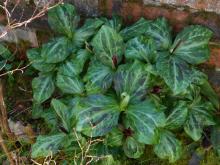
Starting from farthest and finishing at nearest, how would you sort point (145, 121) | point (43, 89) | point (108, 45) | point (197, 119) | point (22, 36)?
point (22, 36), point (43, 89), point (197, 119), point (108, 45), point (145, 121)

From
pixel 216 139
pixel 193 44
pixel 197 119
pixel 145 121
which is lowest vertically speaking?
pixel 216 139

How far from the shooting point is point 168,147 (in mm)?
2295

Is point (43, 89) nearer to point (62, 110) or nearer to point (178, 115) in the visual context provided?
point (62, 110)

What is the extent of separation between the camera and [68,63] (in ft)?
7.65

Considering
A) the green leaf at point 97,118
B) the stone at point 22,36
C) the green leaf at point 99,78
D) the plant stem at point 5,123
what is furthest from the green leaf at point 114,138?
the stone at point 22,36

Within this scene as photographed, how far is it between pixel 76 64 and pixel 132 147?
506 mm

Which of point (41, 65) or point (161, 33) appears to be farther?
point (41, 65)

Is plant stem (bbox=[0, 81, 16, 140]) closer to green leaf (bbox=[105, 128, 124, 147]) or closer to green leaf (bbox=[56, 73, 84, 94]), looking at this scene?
green leaf (bbox=[56, 73, 84, 94])

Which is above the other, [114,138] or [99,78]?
[99,78]

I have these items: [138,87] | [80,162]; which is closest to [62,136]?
[80,162]

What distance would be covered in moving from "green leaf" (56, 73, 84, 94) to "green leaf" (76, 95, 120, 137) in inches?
6.3

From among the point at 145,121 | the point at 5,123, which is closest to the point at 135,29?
the point at 145,121

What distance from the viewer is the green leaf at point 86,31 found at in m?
2.30

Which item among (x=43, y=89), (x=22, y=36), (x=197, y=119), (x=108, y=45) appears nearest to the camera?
(x=108, y=45)
